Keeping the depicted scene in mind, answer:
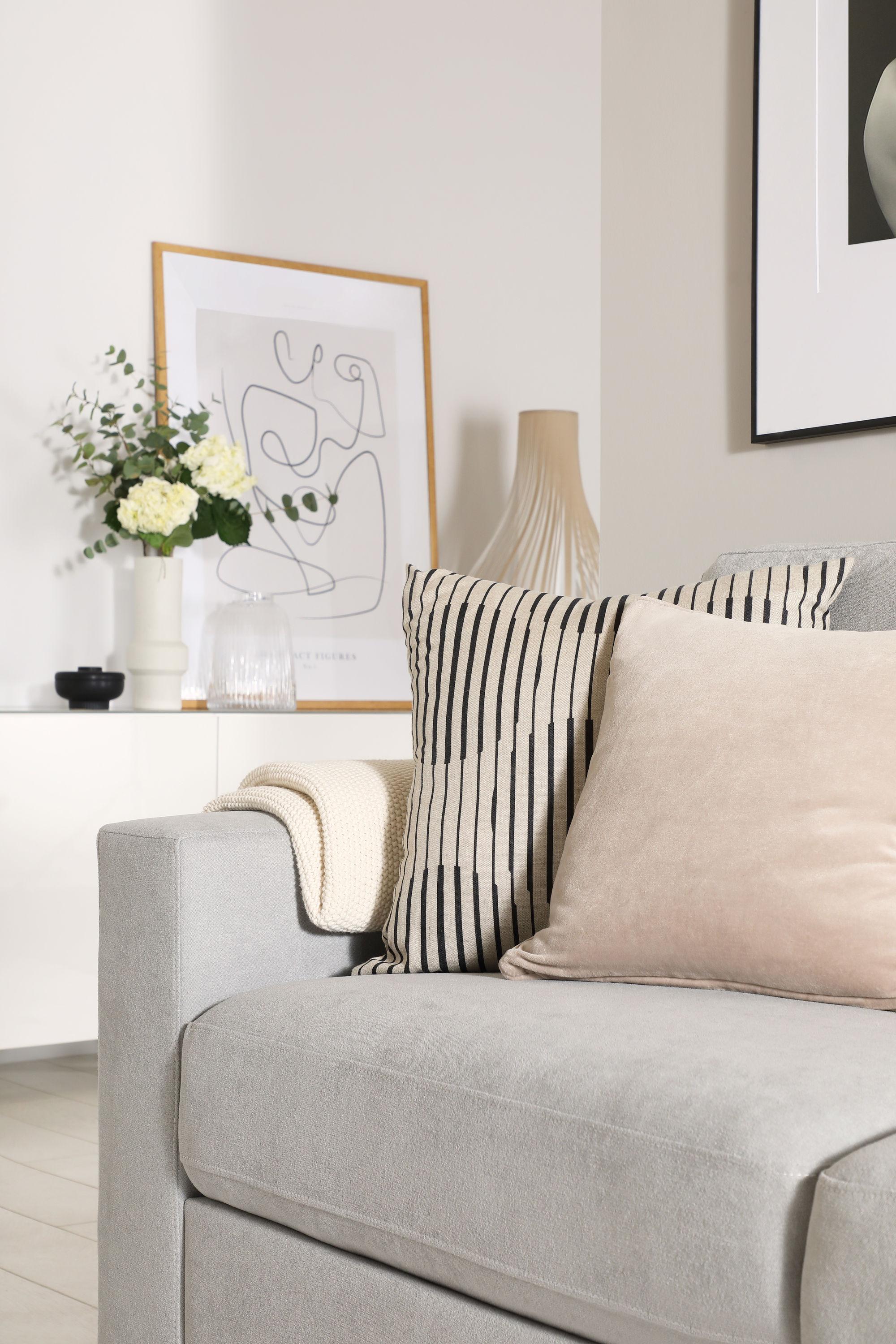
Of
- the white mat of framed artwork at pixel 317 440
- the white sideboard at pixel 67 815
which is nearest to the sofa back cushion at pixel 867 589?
the white sideboard at pixel 67 815

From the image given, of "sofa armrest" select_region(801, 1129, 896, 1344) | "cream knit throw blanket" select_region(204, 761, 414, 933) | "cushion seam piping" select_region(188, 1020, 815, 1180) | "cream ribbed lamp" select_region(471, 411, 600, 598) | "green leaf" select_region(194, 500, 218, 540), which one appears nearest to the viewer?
"sofa armrest" select_region(801, 1129, 896, 1344)

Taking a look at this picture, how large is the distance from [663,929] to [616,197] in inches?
102

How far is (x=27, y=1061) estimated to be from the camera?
3170 mm

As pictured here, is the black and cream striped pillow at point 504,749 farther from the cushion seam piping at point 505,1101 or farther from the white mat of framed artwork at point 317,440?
the white mat of framed artwork at point 317,440

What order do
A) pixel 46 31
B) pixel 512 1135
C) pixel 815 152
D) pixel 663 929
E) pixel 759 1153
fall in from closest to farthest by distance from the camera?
pixel 759 1153
pixel 512 1135
pixel 663 929
pixel 815 152
pixel 46 31

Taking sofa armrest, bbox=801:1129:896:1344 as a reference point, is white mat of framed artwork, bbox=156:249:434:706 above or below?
above

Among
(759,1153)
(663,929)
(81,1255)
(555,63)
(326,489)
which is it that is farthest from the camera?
(555,63)

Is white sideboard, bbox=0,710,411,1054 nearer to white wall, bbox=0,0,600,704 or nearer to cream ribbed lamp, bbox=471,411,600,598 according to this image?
white wall, bbox=0,0,600,704

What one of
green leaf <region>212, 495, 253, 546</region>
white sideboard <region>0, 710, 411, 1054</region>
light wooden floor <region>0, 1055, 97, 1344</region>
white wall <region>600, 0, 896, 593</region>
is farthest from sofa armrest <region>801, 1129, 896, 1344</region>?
green leaf <region>212, 495, 253, 546</region>

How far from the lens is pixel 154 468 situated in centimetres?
308

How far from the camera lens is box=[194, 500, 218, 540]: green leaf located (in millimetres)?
3137

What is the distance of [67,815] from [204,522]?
0.75 m

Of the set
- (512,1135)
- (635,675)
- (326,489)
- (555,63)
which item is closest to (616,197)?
(555,63)

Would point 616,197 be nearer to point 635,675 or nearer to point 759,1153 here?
point 635,675
